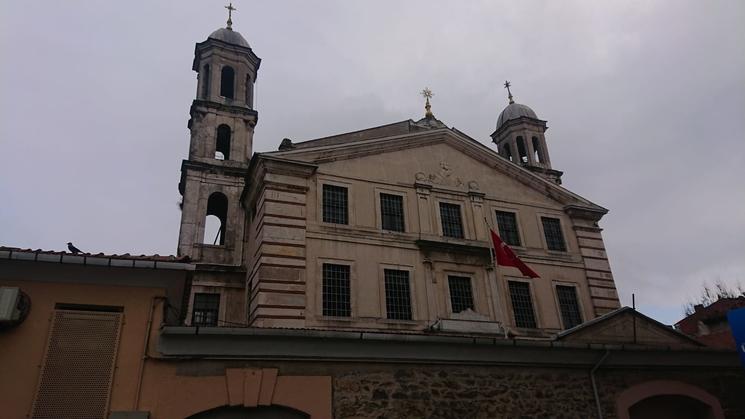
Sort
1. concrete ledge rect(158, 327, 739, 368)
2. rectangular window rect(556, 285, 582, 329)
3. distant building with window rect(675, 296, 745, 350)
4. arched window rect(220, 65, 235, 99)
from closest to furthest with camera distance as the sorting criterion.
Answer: concrete ledge rect(158, 327, 739, 368) → distant building with window rect(675, 296, 745, 350) → rectangular window rect(556, 285, 582, 329) → arched window rect(220, 65, 235, 99)

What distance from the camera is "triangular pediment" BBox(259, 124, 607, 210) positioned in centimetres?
2133

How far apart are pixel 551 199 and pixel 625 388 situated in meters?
14.7

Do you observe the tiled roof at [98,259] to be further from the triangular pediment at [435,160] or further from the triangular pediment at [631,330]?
the triangular pediment at [435,160]

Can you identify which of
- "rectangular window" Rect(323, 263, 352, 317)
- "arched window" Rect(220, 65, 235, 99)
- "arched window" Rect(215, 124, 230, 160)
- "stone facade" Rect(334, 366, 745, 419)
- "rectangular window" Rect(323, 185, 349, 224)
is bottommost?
"stone facade" Rect(334, 366, 745, 419)

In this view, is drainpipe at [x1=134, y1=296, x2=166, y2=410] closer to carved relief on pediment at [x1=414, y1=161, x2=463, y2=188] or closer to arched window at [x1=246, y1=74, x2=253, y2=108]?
carved relief on pediment at [x1=414, y1=161, x2=463, y2=188]

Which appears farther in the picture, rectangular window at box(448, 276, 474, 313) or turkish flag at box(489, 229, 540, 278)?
rectangular window at box(448, 276, 474, 313)

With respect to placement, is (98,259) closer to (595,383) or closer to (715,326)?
(595,383)

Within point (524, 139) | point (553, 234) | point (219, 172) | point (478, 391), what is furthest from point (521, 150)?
point (478, 391)

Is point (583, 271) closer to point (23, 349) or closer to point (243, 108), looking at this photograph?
point (243, 108)

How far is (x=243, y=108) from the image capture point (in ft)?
96.6

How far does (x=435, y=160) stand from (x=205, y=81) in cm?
1495

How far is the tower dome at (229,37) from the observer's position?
103 feet

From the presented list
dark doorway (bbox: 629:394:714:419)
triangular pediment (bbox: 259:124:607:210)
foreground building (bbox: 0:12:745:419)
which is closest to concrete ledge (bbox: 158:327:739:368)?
foreground building (bbox: 0:12:745:419)

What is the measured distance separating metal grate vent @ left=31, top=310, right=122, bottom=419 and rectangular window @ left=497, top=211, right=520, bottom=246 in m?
17.5
